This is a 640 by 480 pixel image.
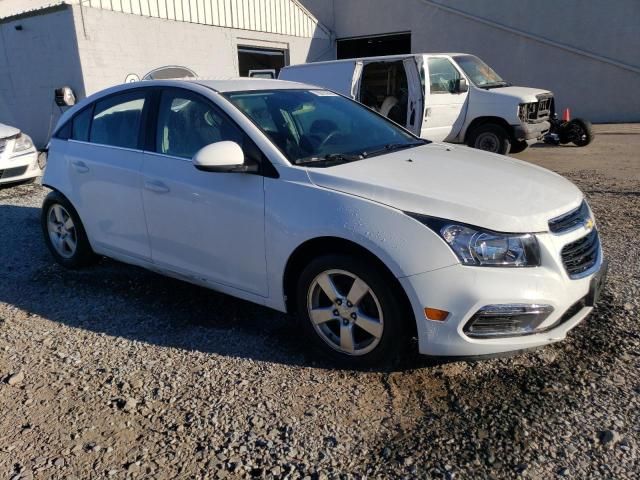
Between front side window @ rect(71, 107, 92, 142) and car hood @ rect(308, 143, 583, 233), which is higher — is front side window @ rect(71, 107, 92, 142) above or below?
above

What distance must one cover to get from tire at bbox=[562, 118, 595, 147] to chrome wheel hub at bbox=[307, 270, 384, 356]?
10.2 metres

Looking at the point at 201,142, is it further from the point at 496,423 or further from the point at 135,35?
the point at 135,35

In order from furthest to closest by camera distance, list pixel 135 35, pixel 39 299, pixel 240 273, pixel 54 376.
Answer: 1. pixel 135 35
2. pixel 39 299
3. pixel 240 273
4. pixel 54 376

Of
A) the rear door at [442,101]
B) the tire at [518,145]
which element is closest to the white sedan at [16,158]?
the rear door at [442,101]

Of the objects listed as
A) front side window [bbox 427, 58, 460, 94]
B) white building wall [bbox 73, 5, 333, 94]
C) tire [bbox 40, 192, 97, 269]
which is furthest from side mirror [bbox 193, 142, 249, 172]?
white building wall [bbox 73, 5, 333, 94]

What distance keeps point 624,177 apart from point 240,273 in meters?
7.30

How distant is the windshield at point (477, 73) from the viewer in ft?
33.2

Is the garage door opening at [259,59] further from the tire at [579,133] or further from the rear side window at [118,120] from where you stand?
the rear side window at [118,120]

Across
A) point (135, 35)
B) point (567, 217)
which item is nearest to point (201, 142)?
point (567, 217)

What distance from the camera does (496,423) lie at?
265cm

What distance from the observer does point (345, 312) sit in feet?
10.1

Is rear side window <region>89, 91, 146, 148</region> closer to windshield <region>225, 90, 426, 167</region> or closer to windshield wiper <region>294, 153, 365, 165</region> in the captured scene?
windshield <region>225, 90, 426, 167</region>

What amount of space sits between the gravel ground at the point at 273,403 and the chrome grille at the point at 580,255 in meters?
0.59

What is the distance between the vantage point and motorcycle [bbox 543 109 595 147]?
1141cm
